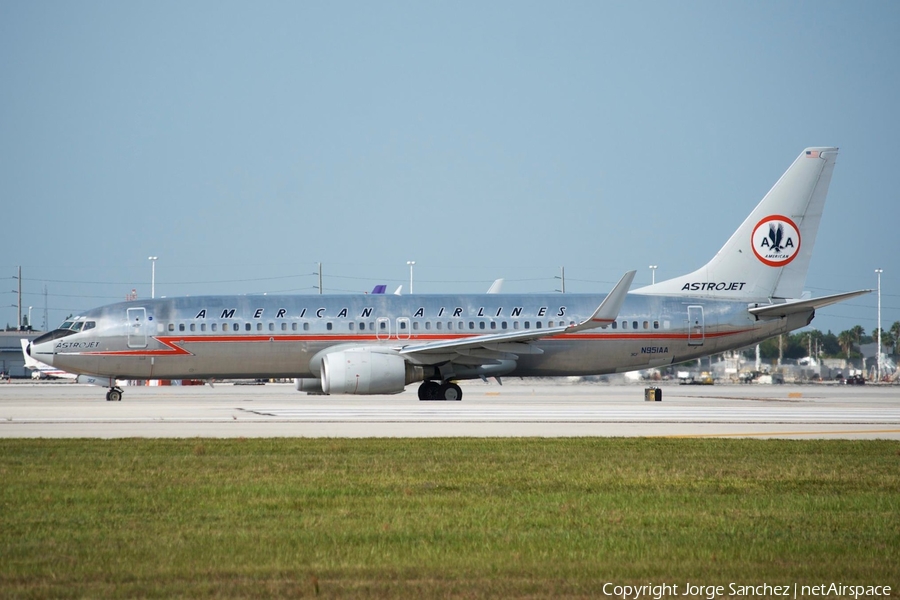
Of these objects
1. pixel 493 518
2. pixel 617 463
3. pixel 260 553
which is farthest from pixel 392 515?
pixel 617 463

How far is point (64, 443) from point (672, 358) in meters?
23.1

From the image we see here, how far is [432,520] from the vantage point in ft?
30.3

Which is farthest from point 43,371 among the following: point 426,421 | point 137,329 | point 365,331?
point 426,421

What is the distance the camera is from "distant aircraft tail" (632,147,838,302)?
34781 mm

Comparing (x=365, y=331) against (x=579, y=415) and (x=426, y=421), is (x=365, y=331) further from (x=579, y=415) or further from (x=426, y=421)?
(x=426, y=421)

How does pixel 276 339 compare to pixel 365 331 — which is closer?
pixel 276 339

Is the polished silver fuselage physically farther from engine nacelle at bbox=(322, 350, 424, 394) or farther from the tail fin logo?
the tail fin logo

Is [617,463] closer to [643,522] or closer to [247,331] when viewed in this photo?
[643,522]

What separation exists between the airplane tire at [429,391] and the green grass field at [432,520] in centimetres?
1751

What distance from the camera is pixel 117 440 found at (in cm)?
1616

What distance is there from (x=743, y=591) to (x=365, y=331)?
26500mm

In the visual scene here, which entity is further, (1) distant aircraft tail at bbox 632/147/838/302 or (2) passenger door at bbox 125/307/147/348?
(1) distant aircraft tail at bbox 632/147/838/302

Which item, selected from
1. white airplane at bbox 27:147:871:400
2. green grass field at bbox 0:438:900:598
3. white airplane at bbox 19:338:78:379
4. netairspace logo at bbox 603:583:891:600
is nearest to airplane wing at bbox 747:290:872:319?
white airplane at bbox 27:147:871:400

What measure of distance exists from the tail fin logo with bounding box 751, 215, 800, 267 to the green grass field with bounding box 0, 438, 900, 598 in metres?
20.8
